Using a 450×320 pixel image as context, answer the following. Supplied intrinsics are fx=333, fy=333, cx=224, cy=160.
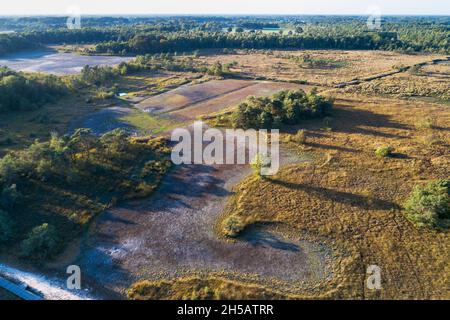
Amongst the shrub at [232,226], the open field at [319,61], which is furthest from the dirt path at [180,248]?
the open field at [319,61]

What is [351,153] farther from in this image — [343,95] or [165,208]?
[343,95]

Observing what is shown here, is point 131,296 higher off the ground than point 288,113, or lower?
lower

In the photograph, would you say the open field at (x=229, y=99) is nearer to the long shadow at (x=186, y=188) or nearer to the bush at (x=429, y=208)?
the long shadow at (x=186, y=188)

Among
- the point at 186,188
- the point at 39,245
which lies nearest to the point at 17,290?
the point at 39,245

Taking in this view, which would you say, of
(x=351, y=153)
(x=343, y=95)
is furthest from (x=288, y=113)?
(x=343, y=95)

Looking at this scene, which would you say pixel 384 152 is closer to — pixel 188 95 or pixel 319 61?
pixel 188 95

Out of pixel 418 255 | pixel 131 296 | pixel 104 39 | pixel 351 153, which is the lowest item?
pixel 131 296

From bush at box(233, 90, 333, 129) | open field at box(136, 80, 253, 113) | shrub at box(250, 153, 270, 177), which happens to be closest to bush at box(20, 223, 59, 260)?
shrub at box(250, 153, 270, 177)
